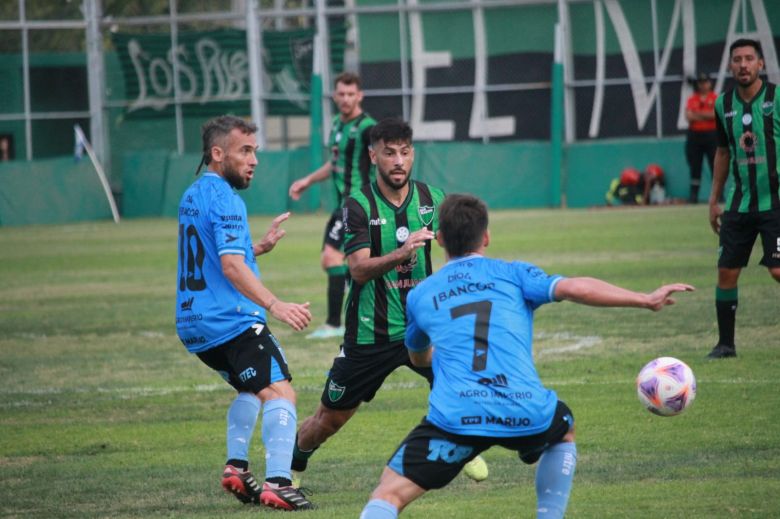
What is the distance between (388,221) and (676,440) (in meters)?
2.30

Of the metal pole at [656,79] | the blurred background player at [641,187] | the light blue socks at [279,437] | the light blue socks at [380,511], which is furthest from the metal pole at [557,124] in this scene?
the light blue socks at [380,511]

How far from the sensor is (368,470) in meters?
7.40

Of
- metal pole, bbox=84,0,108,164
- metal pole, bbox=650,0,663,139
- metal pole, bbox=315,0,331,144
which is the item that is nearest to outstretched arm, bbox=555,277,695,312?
metal pole, bbox=650,0,663,139

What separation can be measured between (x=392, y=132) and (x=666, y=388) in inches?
84.5

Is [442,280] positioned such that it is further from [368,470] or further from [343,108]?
[343,108]

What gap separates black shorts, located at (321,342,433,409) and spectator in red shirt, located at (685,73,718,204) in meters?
20.6

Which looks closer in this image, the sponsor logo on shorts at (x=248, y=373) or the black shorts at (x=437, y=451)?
the black shorts at (x=437, y=451)

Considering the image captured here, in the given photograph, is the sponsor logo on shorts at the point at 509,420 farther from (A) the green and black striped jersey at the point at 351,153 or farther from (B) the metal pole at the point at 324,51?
(B) the metal pole at the point at 324,51

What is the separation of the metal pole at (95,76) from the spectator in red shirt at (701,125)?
1790 cm

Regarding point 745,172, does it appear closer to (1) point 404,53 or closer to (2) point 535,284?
(2) point 535,284

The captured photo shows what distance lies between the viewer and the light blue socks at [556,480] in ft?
16.7

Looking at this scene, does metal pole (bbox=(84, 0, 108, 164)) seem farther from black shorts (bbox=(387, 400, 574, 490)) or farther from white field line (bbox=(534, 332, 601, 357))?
black shorts (bbox=(387, 400, 574, 490))

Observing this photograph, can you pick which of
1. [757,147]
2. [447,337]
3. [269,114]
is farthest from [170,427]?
[269,114]

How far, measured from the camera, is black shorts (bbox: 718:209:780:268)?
991cm
